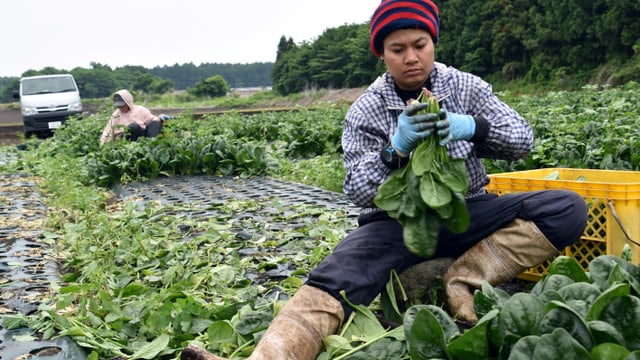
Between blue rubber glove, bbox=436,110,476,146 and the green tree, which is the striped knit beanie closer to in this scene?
blue rubber glove, bbox=436,110,476,146

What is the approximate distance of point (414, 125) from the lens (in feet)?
6.56

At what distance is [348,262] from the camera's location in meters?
2.13

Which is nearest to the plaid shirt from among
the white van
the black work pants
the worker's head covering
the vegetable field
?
the black work pants

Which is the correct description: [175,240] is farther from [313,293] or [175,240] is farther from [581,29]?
[581,29]

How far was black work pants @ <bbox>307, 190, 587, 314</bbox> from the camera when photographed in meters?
2.12

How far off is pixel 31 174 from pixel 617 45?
955 inches

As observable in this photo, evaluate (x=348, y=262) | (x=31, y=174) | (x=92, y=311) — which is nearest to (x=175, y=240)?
(x=92, y=311)

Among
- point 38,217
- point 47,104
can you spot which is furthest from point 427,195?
point 47,104

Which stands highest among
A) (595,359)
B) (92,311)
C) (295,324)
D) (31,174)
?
(595,359)

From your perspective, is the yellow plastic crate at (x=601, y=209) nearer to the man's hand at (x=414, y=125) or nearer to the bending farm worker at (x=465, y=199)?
the bending farm worker at (x=465, y=199)

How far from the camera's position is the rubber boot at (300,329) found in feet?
6.13

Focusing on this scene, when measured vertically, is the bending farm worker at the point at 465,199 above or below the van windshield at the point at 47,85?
above

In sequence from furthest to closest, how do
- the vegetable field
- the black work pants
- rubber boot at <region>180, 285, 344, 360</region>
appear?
1. the black work pants
2. rubber boot at <region>180, 285, 344, 360</region>
3. the vegetable field

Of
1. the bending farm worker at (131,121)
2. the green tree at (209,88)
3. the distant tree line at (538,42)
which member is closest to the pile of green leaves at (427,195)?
the bending farm worker at (131,121)
